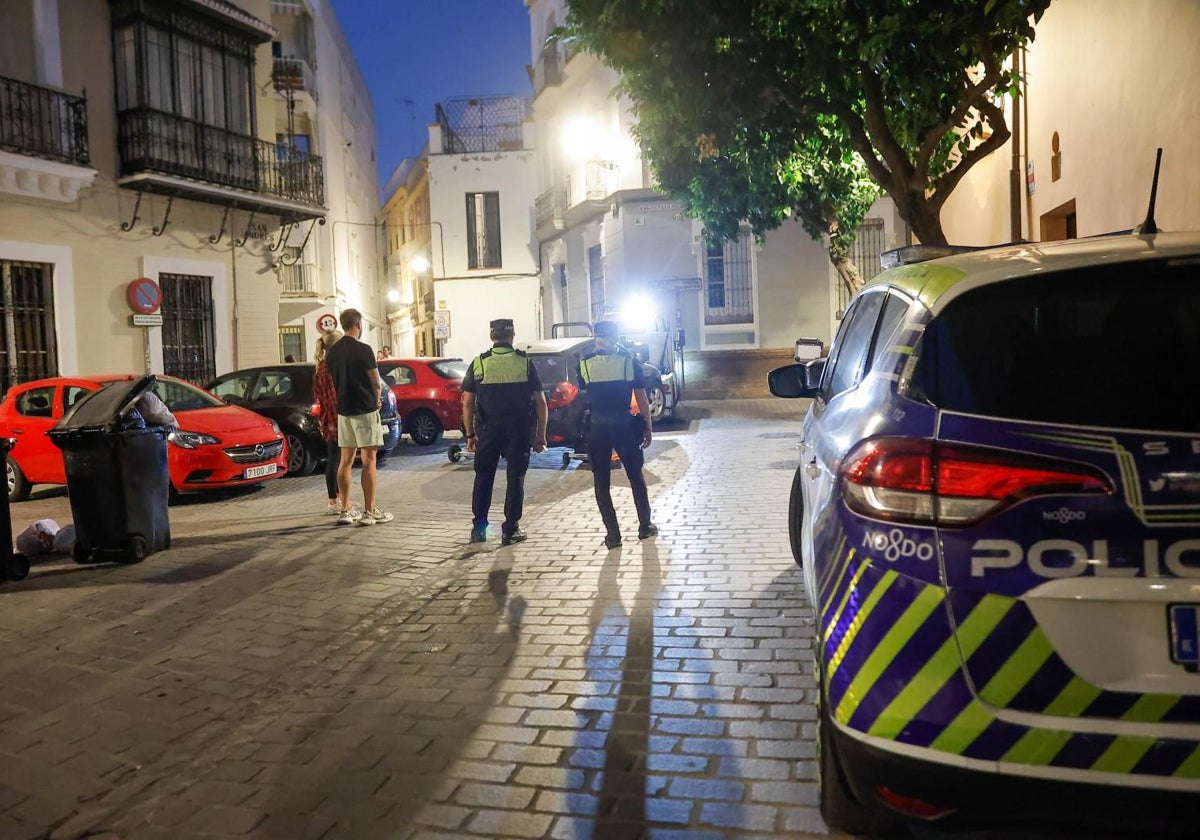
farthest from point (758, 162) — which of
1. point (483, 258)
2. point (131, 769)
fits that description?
point (483, 258)

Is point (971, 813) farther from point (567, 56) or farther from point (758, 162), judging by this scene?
point (567, 56)

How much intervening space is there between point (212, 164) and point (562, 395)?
33.4ft

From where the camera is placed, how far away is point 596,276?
99.8ft

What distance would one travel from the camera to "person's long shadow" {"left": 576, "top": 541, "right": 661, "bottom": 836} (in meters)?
3.34

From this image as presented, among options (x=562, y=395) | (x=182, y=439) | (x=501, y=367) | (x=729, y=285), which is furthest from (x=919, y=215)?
(x=729, y=285)

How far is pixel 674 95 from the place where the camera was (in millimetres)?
11008

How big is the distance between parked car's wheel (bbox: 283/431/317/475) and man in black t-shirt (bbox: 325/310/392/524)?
4.52m

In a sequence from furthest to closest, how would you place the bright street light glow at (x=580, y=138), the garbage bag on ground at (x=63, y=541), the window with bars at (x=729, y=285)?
the bright street light glow at (x=580, y=138) < the window with bars at (x=729, y=285) < the garbage bag on ground at (x=63, y=541)

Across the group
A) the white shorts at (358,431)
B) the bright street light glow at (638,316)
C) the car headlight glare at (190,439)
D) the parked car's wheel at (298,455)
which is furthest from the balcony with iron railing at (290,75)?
the white shorts at (358,431)

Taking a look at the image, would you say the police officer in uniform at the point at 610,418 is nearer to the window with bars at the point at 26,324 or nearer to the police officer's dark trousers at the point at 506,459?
the police officer's dark trousers at the point at 506,459

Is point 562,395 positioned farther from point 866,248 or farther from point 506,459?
point 866,248

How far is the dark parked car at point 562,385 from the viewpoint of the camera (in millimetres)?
12570

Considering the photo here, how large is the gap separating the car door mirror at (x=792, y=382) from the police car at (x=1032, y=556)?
272 centimetres

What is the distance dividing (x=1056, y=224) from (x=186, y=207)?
587 inches
